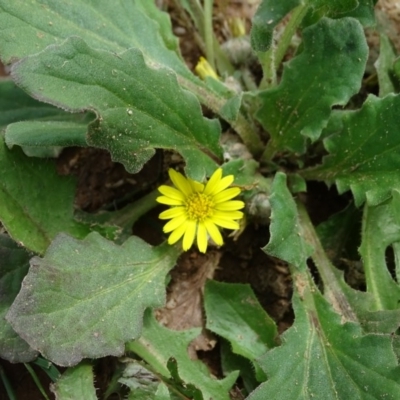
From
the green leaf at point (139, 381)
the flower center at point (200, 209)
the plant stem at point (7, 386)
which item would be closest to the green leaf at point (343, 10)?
the flower center at point (200, 209)

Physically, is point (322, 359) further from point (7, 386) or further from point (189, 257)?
point (7, 386)

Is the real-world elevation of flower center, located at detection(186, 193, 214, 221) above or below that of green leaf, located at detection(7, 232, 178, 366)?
above

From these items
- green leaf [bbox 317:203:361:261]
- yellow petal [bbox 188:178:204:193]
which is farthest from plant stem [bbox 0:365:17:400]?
green leaf [bbox 317:203:361:261]

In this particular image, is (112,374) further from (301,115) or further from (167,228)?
(301,115)

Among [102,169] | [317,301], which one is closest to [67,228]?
[102,169]

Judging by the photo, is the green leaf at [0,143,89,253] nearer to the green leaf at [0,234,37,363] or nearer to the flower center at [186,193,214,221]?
the green leaf at [0,234,37,363]

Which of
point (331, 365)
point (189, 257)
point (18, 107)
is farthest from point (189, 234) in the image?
point (18, 107)
